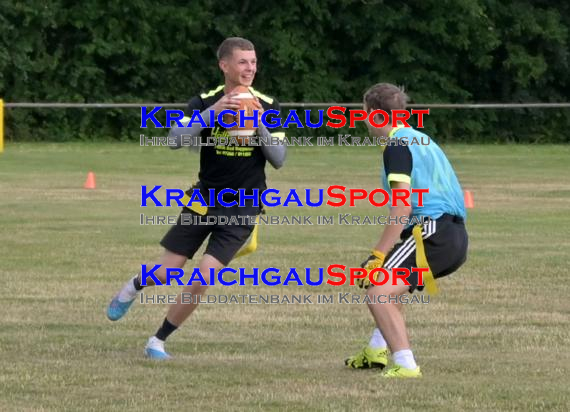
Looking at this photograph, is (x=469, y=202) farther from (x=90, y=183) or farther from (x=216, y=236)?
(x=216, y=236)

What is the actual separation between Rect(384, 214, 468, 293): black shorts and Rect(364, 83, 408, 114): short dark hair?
2.15ft

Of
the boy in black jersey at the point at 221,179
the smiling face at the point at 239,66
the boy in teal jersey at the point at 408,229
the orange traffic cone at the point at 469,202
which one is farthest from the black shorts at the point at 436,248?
the orange traffic cone at the point at 469,202

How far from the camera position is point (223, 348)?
8.52 m

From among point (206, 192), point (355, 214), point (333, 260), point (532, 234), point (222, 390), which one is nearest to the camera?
point (222, 390)

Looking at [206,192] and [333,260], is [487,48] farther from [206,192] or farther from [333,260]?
[206,192]

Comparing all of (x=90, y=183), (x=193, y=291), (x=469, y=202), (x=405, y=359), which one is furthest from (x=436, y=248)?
(x=90, y=183)

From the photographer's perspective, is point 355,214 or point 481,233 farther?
point 355,214

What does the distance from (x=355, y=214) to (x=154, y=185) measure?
5.74 metres

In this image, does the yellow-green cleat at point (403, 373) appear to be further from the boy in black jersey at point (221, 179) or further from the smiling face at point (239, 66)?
the smiling face at point (239, 66)

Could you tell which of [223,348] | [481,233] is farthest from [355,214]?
[223,348]

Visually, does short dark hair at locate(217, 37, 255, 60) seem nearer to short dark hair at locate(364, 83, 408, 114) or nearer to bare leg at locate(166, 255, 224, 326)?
short dark hair at locate(364, 83, 408, 114)

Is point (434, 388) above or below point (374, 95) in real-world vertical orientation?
below

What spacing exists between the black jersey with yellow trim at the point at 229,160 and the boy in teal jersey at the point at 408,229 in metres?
0.84

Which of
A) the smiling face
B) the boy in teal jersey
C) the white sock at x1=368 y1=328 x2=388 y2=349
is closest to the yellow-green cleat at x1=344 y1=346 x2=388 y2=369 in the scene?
the white sock at x1=368 y1=328 x2=388 y2=349
